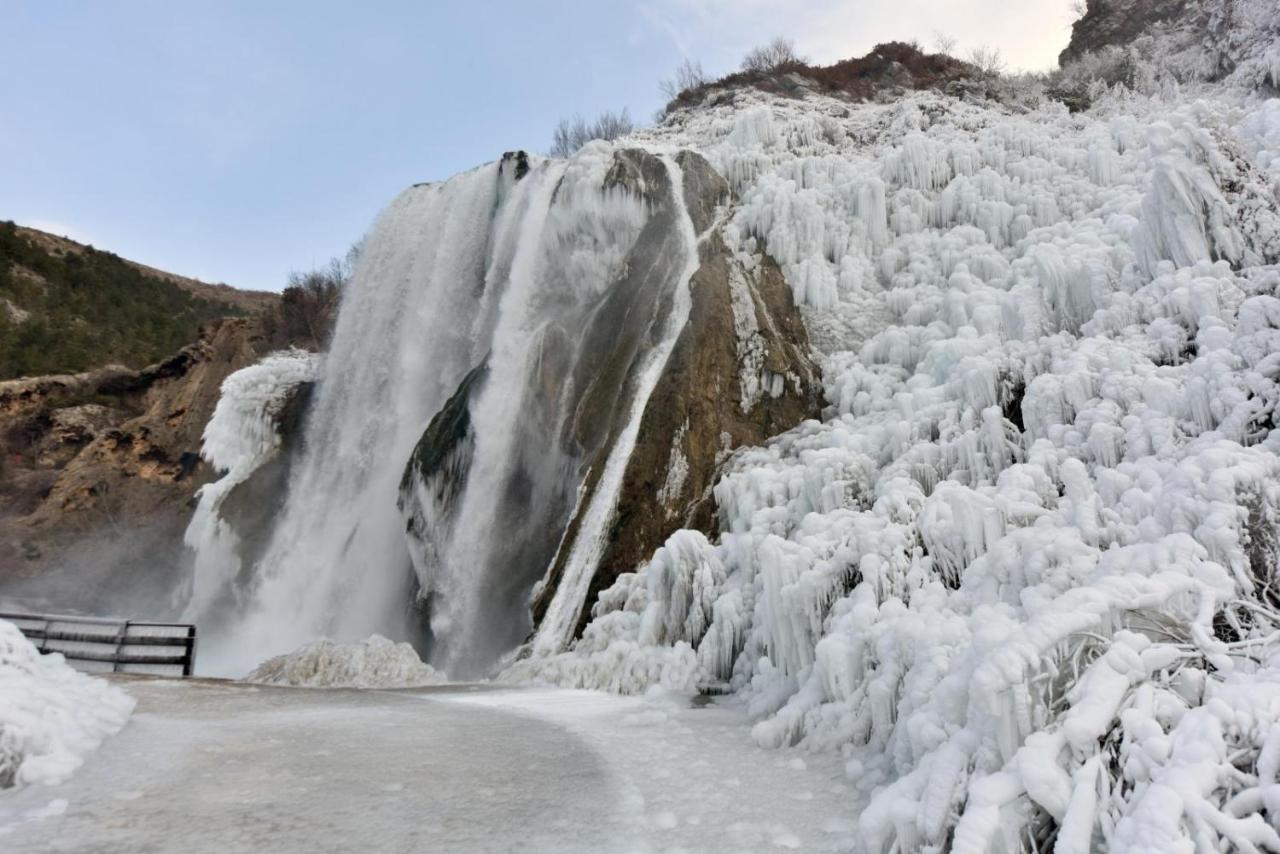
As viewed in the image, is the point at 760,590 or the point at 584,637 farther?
the point at 584,637

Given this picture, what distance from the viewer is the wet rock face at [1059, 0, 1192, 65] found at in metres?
26.5

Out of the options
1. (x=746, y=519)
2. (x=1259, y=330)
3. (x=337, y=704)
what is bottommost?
(x=337, y=704)

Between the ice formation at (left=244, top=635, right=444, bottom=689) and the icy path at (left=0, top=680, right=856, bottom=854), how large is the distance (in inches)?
107

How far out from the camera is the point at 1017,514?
6.73m

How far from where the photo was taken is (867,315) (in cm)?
1365

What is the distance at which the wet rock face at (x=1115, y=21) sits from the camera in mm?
26469

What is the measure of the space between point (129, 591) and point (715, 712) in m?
25.7

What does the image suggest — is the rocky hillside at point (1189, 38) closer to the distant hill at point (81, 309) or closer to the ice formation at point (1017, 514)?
the ice formation at point (1017, 514)

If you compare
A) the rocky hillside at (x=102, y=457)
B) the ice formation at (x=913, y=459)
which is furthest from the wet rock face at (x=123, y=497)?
the ice formation at (x=913, y=459)

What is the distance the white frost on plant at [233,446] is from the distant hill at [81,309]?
22705 mm

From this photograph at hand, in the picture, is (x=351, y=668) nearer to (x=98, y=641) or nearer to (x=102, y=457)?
(x=98, y=641)

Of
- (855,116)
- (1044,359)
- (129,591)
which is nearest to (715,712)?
(1044,359)

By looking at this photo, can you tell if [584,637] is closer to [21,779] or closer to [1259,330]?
[21,779]

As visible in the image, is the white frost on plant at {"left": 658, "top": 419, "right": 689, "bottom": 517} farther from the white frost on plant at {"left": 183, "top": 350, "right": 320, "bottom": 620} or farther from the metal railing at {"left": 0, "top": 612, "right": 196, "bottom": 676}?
the white frost on plant at {"left": 183, "top": 350, "right": 320, "bottom": 620}
